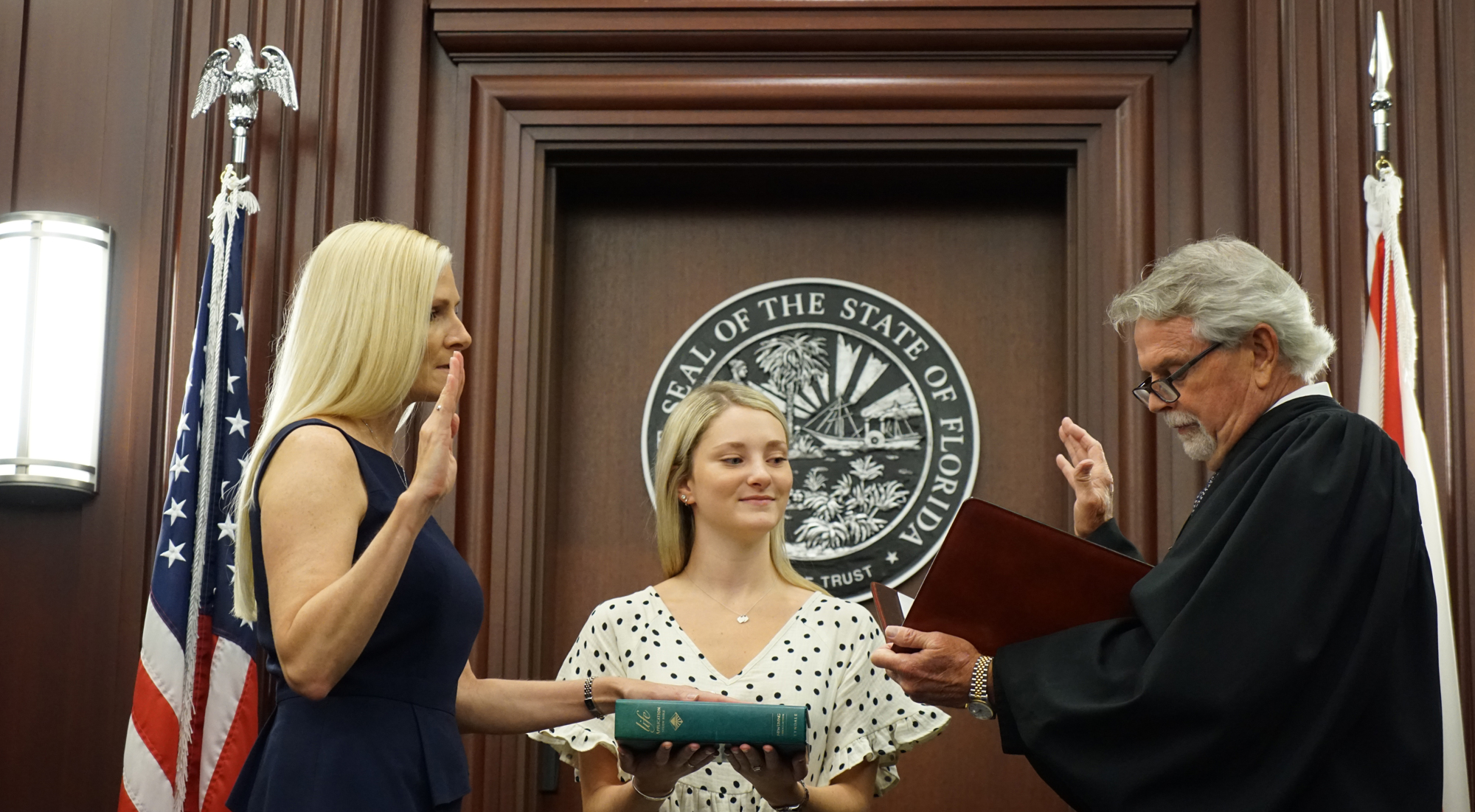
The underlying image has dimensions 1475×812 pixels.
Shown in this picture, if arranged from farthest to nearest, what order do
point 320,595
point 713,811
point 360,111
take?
point 360,111, point 713,811, point 320,595

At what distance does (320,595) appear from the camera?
2.33m

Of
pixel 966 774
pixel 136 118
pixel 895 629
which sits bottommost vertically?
pixel 966 774

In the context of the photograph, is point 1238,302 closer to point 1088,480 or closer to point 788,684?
point 1088,480

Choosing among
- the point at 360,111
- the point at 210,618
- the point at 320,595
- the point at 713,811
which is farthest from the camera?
the point at 360,111

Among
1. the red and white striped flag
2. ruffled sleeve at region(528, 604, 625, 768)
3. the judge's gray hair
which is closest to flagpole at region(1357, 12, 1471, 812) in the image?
the red and white striped flag

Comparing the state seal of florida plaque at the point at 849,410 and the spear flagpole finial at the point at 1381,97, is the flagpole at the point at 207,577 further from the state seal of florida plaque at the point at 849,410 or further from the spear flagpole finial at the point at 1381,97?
the spear flagpole finial at the point at 1381,97

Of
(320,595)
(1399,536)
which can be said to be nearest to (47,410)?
(320,595)

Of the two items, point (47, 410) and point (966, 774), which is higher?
point (47, 410)

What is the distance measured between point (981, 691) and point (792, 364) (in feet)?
6.34

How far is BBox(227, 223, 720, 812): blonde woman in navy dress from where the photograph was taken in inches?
92.7

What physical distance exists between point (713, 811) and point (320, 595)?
121 centimetres

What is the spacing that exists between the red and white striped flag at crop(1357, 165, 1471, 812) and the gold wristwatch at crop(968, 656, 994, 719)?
4.69 ft

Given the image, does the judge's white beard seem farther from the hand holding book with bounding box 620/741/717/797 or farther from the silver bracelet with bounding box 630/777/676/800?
the silver bracelet with bounding box 630/777/676/800

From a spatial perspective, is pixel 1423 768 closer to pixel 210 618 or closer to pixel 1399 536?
pixel 1399 536
